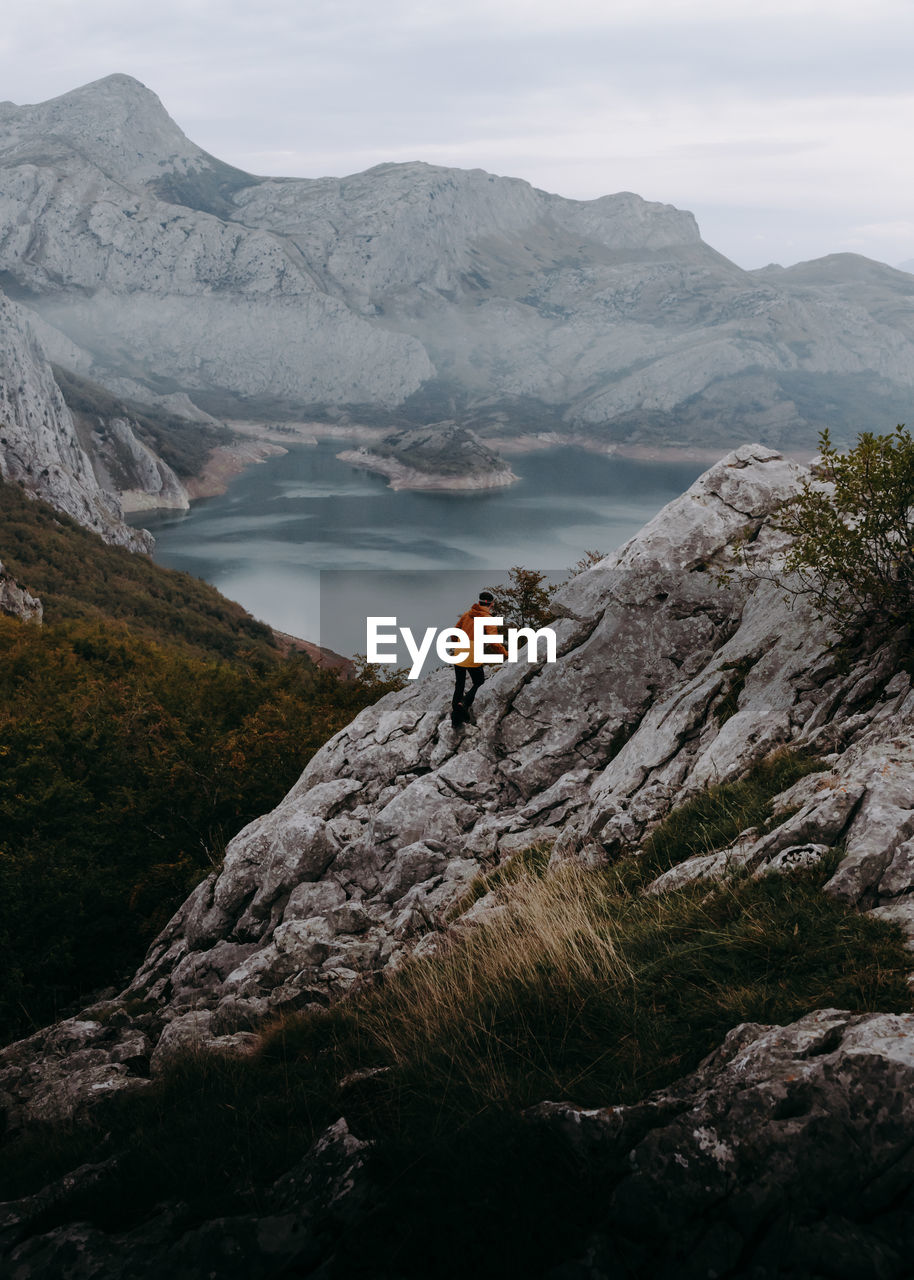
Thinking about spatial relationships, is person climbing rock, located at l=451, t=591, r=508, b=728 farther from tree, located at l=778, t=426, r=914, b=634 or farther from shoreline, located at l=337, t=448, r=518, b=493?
shoreline, located at l=337, t=448, r=518, b=493

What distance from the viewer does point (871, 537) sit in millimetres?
8539

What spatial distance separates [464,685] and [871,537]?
19.9 feet

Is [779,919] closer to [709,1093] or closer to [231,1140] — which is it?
[709,1093]

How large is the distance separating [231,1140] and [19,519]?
79.7 m

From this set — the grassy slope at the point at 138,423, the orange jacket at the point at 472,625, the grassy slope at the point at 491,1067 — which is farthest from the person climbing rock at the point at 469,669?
the grassy slope at the point at 138,423

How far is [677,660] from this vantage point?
39.8ft

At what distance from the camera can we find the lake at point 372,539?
8238cm

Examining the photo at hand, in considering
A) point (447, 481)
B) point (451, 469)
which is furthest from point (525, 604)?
point (451, 469)

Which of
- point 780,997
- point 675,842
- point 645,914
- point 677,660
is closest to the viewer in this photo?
point 780,997

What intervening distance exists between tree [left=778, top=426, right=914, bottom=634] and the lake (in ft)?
166

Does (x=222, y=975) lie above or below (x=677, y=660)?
below

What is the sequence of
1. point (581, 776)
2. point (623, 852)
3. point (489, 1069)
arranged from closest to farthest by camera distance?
point (489, 1069), point (623, 852), point (581, 776)

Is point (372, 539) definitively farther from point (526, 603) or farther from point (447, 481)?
point (526, 603)

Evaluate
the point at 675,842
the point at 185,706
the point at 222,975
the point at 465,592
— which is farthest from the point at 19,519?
the point at 675,842
